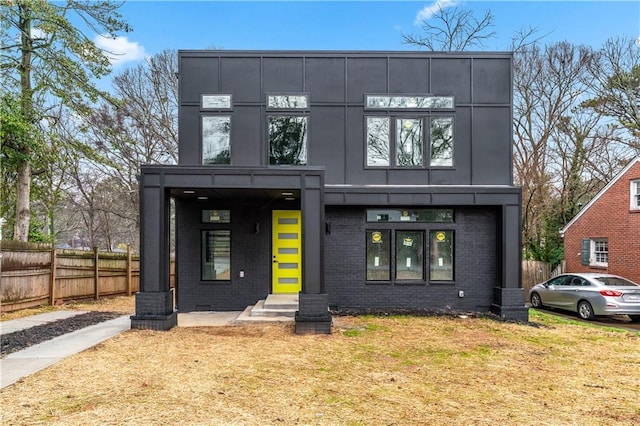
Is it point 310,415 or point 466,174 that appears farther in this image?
point 466,174

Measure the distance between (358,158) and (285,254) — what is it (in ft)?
10.5

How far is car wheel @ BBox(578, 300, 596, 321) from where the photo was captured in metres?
11.0

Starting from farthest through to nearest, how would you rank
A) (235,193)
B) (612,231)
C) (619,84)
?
(619,84)
(612,231)
(235,193)

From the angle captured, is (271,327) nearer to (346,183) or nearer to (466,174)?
(346,183)

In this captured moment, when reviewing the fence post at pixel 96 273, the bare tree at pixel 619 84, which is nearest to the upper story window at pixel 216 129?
the fence post at pixel 96 273

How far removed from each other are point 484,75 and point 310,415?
9638mm

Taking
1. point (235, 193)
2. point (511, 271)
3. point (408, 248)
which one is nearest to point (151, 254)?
point (235, 193)

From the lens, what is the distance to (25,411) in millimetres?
4199

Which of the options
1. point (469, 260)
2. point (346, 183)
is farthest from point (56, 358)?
point (469, 260)

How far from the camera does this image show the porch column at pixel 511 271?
987 centimetres

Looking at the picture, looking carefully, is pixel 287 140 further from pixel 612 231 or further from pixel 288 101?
pixel 612 231

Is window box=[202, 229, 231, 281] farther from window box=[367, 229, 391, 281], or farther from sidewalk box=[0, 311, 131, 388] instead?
window box=[367, 229, 391, 281]

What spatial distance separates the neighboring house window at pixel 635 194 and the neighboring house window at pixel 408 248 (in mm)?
9234

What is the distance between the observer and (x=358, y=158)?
411 inches
